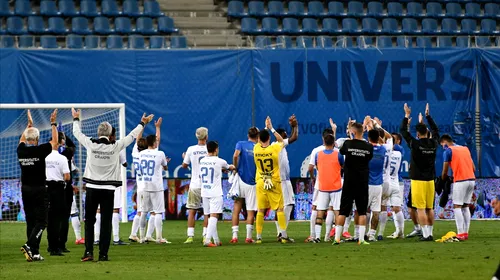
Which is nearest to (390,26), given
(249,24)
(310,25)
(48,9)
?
(310,25)

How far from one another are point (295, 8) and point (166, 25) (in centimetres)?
460

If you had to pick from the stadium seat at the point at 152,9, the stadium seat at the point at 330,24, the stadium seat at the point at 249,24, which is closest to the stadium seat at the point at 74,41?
the stadium seat at the point at 152,9

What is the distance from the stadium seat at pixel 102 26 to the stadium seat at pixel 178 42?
2.02 meters

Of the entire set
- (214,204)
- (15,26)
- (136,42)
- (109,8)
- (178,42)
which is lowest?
(214,204)

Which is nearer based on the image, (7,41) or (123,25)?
(7,41)

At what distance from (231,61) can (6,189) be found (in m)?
7.05

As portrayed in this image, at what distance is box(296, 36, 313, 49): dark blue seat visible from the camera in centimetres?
2994

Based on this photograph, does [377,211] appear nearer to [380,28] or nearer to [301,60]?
[301,60]

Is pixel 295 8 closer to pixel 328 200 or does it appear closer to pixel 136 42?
pixel 136 42

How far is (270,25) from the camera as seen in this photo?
33.5m

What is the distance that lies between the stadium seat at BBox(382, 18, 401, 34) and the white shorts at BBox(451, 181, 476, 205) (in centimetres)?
1519

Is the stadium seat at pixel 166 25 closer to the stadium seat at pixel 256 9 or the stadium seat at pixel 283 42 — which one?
the stadium seat at pixel 256 9

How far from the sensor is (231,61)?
29.3 meters

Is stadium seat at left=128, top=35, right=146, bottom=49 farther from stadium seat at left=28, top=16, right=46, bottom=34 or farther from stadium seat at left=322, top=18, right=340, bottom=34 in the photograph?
stadium seat at left=322, top=18, right=340, bottom=34
